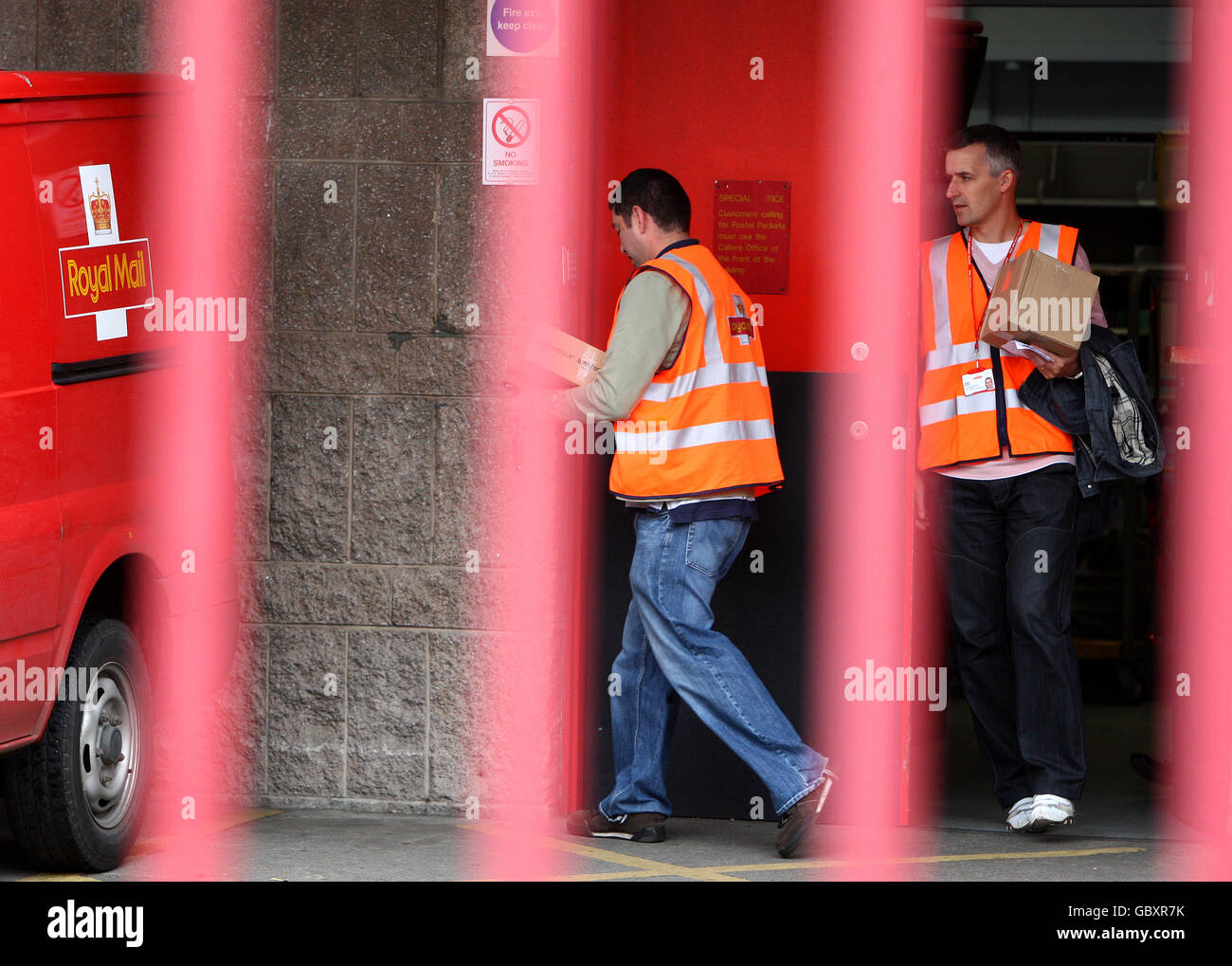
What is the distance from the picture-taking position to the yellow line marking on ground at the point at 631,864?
16.3 feet

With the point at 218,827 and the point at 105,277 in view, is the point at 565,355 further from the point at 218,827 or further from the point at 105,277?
the point at 218,827

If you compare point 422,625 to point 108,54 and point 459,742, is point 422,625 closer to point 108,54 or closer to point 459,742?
point 459,742

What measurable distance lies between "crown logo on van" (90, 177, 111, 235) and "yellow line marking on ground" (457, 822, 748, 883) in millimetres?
2191

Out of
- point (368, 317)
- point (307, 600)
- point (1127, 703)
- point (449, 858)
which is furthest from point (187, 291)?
point (1127, 703)

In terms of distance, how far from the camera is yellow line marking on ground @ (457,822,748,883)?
16.3 feet

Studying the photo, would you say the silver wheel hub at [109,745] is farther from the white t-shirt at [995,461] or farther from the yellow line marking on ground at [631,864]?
the white t-shirt at [995,461]

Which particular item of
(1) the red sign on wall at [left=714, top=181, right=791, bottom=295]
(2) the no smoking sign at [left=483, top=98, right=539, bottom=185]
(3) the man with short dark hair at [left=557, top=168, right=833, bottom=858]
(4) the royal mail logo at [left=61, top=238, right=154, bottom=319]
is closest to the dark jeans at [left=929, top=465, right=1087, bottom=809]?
(3) the man with short dark hair at [left=557, top=168, right=833, bottom=858]

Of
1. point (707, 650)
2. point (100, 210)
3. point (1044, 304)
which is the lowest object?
point (707, 650)

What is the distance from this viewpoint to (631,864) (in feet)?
16.8

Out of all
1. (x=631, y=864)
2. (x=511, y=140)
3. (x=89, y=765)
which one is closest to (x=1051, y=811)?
(x=631, y=864)

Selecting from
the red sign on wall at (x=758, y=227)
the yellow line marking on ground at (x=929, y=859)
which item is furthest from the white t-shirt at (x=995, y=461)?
the yellow line marking on ground at (x=929, y=859)

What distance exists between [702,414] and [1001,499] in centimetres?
101

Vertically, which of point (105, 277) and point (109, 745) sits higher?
point (105, 277)

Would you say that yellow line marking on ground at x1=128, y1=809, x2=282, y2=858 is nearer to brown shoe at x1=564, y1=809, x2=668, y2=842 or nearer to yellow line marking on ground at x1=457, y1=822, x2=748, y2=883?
yellow line marking on ground at x1=457, y1=822, x2=748, y2=883
